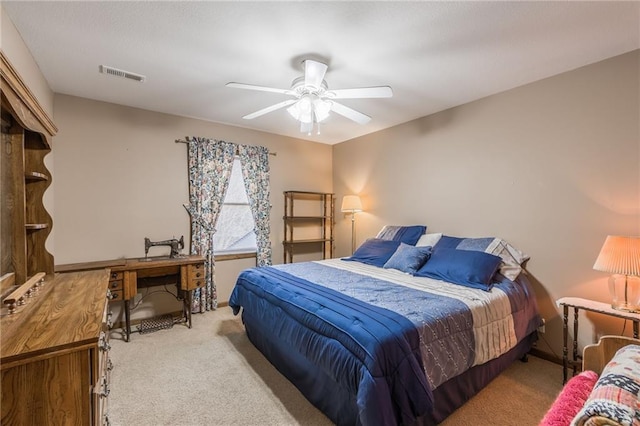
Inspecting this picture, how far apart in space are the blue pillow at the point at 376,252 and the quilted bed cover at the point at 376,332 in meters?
0.58

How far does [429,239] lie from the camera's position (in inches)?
137

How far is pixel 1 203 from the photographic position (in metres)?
1.65

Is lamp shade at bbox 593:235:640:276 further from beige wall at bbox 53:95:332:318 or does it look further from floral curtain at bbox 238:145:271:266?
beige wall at bbox 53:95:332:318

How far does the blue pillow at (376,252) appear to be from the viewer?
139 inches

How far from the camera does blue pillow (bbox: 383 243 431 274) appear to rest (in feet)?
10.0

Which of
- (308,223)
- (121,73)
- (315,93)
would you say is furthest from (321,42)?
(308,223)

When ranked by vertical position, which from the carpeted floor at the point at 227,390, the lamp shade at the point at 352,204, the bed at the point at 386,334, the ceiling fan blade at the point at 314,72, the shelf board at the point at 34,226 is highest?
the ceiling fan blade at the point at 314,72

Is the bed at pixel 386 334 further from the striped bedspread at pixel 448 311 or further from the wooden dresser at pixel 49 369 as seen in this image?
the wooden dresser at pixel 49 369

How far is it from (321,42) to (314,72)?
20cm

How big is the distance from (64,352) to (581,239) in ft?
11.4

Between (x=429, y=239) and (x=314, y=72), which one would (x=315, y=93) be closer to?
(x=314, y=72)

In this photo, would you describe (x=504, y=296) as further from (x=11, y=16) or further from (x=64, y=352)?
(x=11, y=16)

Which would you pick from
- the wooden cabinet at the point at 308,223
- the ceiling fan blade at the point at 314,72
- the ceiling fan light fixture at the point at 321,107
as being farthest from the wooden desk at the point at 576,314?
the wooden cabinet at the point at 308,223

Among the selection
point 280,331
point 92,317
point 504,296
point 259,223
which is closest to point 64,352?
point 92,317
